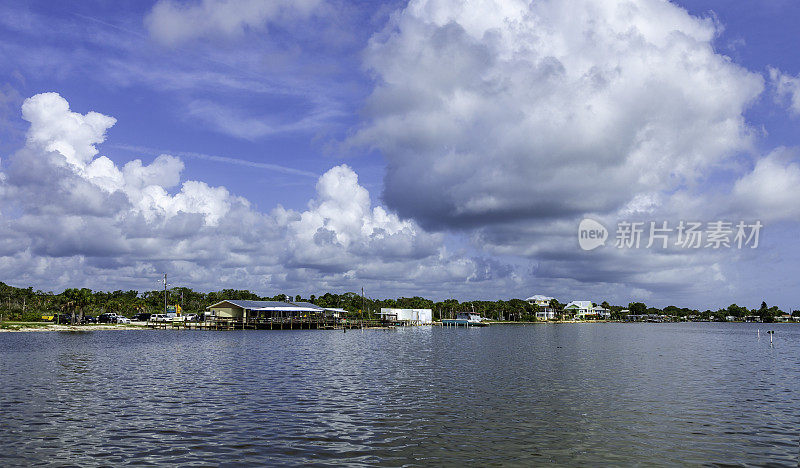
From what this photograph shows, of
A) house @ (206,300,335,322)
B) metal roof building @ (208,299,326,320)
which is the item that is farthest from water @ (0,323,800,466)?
metal roof building @ (208,299,326,320)

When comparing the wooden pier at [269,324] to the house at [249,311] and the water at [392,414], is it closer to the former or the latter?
the house at [249,311]

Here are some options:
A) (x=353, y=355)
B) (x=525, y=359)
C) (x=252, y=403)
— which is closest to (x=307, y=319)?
(x=353, y=355)

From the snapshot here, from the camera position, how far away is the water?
75.8 feet

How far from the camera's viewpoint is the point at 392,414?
31359 millimetres

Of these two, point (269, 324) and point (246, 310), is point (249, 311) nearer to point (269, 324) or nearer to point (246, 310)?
point (246, 310)

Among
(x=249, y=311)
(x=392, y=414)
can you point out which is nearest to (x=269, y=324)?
(x=249, y=311)

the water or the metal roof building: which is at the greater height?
the metal roof building

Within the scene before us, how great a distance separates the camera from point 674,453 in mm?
23484

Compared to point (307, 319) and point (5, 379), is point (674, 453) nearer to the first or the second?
point (5, 379)

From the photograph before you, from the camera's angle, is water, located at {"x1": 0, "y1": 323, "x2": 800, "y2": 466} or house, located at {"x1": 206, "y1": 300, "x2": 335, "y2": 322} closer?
water, located at {"x1": 0, "y1": 323, "x2": 800, "y2": 466}

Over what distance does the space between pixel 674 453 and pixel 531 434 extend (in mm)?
6168

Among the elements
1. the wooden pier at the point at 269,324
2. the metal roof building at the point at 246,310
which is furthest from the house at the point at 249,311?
the wooden pier at the point at 269,324

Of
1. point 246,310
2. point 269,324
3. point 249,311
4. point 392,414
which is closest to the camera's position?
point 392,414

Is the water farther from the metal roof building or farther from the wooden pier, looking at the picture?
the metal roof building
